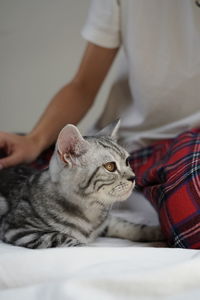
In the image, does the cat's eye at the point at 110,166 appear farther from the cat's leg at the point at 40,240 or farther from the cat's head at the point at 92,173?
the cat's leg at the point at 40,240

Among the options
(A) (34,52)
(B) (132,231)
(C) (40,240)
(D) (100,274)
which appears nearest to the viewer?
(D) (100,274)

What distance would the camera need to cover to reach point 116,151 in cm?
80

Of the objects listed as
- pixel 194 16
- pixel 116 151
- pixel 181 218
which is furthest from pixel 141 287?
pixel 194 16

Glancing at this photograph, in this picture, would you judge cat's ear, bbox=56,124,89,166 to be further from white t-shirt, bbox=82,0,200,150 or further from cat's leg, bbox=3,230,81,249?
white t-shirt, bbox=82,0,200,150

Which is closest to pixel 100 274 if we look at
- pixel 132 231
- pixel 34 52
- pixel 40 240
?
pixel 40 240

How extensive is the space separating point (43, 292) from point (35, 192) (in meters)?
0.36

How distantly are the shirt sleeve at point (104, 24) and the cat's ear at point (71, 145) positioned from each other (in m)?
0.47

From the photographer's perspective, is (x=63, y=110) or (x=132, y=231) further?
(x=63, y=110)

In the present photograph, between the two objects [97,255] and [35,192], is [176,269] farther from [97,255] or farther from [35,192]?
[35,192]

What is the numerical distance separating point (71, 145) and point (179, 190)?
223 mm

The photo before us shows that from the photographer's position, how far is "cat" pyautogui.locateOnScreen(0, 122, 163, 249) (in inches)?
29.3

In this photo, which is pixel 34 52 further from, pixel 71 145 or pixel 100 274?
pixel 100 274

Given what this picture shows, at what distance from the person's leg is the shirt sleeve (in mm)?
405

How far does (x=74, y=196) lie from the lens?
2.53 ft
